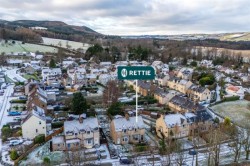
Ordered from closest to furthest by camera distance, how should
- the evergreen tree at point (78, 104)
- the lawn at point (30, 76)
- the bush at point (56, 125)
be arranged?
the bush at point (56, 125) → the evergreen tree at point (78, 104) → the lawn at point (30, 76)

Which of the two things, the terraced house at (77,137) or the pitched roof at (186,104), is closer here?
the terraced house at (77,137)

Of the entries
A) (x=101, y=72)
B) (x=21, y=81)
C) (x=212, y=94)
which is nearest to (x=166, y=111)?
(x=212, y=94)

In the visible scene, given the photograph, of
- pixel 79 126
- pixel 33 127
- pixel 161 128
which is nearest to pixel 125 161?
pixel 79 126

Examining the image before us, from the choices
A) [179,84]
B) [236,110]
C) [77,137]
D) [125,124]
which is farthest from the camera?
[179,84]

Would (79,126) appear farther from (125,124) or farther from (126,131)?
(126,131)

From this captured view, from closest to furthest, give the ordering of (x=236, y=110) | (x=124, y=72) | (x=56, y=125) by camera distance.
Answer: (x=124, y=72) → (x=56, y=125) → (x=236, y=110)

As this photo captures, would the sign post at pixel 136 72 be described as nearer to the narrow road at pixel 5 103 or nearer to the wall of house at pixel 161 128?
the wall of house at pixel 161 128

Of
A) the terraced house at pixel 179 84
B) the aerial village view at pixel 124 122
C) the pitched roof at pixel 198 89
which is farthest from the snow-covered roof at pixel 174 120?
the terraced house at pixel 179 84
